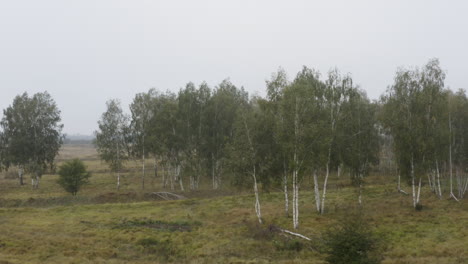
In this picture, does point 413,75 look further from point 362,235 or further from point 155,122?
point 155,122

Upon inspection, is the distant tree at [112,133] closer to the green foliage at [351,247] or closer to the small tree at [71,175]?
the small tree at [71,175]

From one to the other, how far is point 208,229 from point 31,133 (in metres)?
54.2

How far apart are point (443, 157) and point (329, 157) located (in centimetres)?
1671

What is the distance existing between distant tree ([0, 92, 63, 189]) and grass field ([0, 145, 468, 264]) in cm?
1843

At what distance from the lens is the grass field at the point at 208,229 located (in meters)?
23.0

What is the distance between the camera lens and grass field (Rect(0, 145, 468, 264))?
23.0 metres

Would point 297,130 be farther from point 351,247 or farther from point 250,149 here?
point 351,247

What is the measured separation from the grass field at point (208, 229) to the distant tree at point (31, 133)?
18434 millimetres

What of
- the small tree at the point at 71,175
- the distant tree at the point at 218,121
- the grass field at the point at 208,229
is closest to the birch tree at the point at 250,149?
the grass field at the point at 208,229

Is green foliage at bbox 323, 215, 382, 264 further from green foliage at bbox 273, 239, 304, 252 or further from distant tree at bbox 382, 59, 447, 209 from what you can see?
distant tree at bbox 382, 59, 447, 209

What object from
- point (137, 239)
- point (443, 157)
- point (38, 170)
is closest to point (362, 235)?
point (137, 239)

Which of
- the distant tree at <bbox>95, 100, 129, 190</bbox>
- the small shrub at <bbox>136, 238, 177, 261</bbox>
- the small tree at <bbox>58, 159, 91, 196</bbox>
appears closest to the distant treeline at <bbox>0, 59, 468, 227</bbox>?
the small shrub at <bbox>136, 238, 177, 261</bbox>

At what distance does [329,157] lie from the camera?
35.0 metres

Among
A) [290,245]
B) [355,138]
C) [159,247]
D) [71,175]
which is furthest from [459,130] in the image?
[71,175]
